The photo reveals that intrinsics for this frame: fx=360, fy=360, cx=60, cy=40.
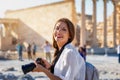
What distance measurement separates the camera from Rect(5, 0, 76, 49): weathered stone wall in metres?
47.5

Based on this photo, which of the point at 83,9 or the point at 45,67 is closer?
the point at 45,67

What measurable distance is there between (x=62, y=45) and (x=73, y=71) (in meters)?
0.31

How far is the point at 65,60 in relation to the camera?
291 centimetres

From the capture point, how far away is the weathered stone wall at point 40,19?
1868 inches

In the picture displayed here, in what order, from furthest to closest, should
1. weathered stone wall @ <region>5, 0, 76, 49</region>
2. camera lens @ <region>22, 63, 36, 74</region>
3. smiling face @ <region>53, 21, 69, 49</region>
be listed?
1. weathered stone wall @ <region>5, 0, 76, 49</region>
2. smiling face @ <region>53, 21, 69, 49</region>
3. camera lens @ <region>22, 63, 36, 74</region>

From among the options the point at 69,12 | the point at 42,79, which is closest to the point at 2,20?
the point at 69,12

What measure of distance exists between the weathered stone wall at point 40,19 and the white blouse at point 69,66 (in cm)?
4358

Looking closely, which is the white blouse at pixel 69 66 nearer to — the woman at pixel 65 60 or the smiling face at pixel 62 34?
the woman at pixel 65 60

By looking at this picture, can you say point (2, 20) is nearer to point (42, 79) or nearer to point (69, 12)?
point (69, 12)

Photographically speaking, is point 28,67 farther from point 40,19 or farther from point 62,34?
point 40,19

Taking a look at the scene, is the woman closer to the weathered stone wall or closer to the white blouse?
the white blouse

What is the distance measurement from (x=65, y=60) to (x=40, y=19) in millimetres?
49333

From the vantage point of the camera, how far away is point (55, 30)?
312 cm

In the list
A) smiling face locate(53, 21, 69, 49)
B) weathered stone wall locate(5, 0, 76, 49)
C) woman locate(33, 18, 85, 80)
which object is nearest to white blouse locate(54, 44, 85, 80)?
woman locate(33, 18, 85, 80)
